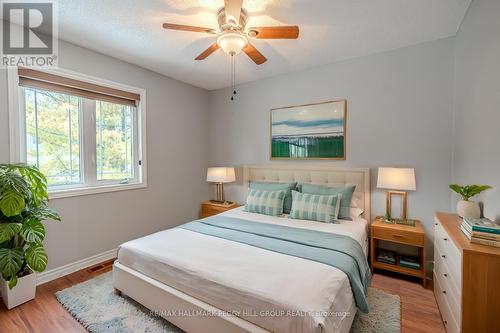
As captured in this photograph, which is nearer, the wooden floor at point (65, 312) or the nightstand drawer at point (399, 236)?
the wooden floor at point (65, 312)

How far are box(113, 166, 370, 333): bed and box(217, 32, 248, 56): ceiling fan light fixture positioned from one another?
1.66 metres

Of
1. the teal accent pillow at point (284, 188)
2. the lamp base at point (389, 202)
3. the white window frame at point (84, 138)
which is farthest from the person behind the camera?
the teal accent pillow at point (284, 188)

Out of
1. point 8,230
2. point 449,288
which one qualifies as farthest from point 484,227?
point 8,230

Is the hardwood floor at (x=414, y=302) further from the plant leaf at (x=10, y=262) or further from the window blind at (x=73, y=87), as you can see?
the window blind at (x=73, y=87)

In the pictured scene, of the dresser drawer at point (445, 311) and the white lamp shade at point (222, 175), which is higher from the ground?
the white lamp shade at point (222, 175)

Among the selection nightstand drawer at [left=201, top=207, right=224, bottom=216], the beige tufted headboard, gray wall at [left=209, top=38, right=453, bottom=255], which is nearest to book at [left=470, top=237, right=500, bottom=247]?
gray wall at [left=209, top=38, right=453, bottom=255]

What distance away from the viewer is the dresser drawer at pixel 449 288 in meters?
1.41

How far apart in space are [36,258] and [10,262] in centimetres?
15

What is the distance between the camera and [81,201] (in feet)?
8.52

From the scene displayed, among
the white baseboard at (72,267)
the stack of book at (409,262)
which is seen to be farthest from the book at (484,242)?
the white baseboard at (72,267)

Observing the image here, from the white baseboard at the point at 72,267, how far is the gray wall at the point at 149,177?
5 cm

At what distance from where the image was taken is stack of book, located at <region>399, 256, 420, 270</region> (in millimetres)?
2364

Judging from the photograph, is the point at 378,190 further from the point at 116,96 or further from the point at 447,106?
the point at 116,96

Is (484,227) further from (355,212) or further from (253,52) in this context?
(253,52)
